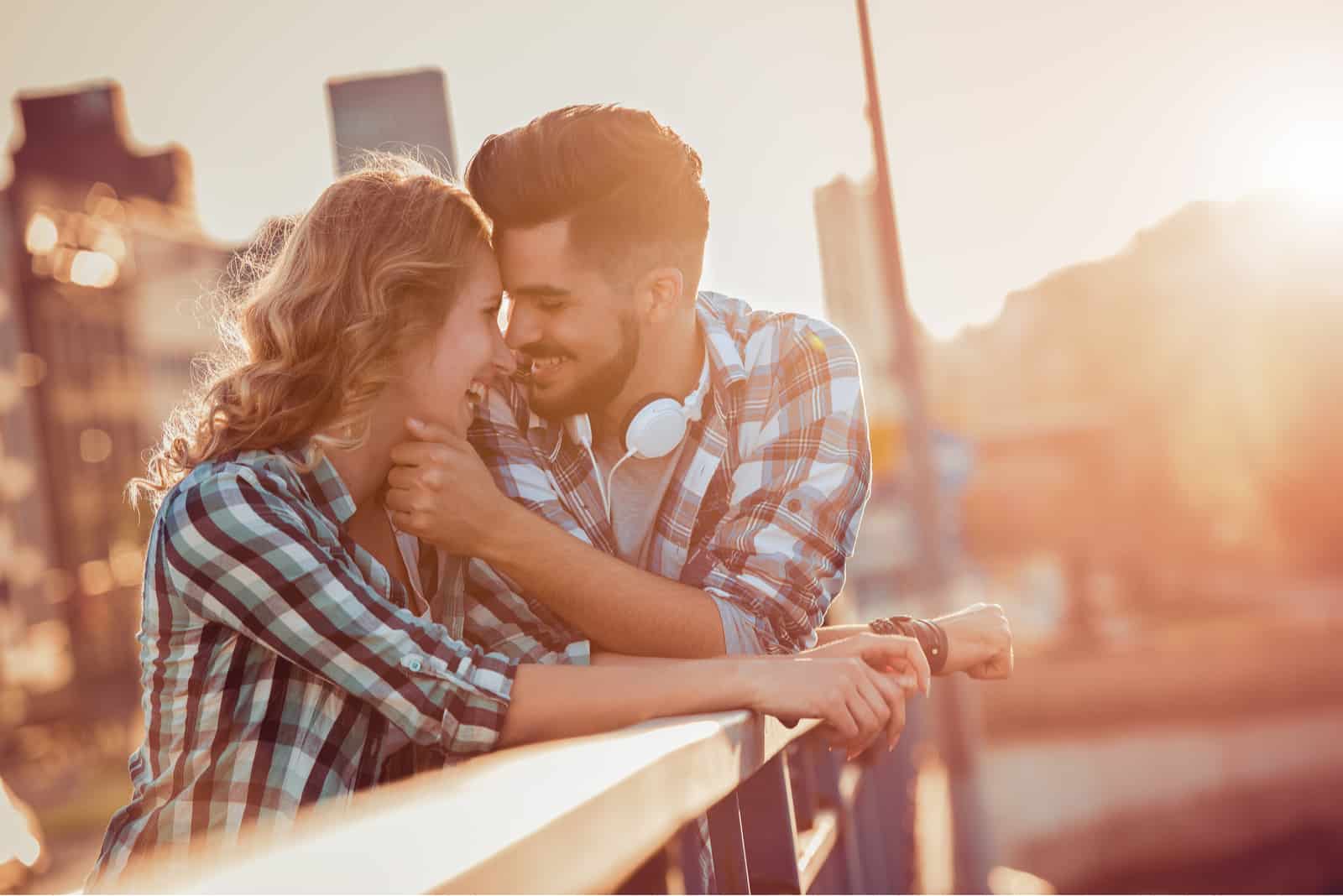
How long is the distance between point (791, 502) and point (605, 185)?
3.10 feet

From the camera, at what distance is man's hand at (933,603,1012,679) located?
263cm

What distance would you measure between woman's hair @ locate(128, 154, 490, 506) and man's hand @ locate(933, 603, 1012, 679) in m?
1.08

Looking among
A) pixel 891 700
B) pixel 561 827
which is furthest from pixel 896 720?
pixel 561 827

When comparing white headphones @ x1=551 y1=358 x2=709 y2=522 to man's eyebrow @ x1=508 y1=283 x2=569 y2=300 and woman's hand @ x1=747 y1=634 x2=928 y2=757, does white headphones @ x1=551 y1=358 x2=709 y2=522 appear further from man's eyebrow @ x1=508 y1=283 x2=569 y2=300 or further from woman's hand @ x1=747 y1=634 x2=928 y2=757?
woman's hand @ x1=747 y1=634 x2=928 y2=757

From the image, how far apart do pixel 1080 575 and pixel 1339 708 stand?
62.4 ft

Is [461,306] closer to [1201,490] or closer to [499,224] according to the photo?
[499,224]

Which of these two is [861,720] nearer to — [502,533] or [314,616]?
[502,533]

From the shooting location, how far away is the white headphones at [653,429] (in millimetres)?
2791

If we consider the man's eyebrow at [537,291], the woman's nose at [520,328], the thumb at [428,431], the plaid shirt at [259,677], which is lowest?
the plaid shirt at [259,677]

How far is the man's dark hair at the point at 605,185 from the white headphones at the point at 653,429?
422 millimetres

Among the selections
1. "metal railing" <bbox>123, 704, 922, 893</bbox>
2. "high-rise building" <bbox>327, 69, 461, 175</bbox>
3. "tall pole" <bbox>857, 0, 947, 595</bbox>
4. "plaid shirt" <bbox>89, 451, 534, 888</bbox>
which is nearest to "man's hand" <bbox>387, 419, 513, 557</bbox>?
"plaid shirt" <bbox>89, 451, 534, 888</bbox>

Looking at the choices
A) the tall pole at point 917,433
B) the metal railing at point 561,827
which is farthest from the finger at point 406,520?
the tall pole at point 917,433

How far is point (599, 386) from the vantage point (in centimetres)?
303

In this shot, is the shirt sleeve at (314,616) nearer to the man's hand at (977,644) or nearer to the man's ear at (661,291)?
Answer: the man's hand at (977,644)
